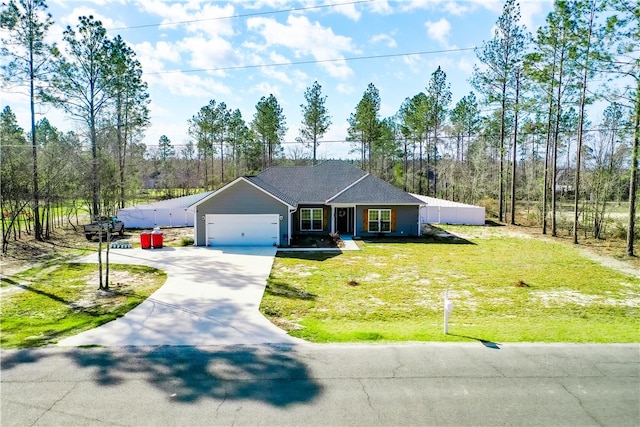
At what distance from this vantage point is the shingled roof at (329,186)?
22672 millimetres

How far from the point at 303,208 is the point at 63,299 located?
1441cm

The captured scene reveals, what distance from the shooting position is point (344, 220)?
2459cm

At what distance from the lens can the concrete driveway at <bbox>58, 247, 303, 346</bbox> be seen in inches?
320

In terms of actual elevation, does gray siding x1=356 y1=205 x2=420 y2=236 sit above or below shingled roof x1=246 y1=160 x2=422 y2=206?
below

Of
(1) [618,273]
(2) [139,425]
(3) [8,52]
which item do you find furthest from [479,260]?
(3) [8,52]

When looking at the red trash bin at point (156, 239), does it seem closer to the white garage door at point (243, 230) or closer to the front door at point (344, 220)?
the white garage door at point (243, 230)

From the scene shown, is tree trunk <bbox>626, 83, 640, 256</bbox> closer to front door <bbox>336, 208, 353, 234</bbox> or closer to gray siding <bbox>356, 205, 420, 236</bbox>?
gray siding <bbox>356, 205, 420, 236</bbox>

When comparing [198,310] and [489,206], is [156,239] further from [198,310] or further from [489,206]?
[489,206]

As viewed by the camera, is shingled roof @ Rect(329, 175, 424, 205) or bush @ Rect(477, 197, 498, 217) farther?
bush @ Rect(477, 197, 498, 217)

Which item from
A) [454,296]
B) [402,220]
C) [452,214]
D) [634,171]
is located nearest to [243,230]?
[402,220]

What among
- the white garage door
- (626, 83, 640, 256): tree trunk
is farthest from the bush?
the white garage door

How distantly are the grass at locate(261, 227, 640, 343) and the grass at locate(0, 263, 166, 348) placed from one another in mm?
4076

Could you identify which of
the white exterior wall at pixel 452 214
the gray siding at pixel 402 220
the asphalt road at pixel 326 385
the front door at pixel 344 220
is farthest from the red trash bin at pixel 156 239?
the white exterior wall at pixel 452 214

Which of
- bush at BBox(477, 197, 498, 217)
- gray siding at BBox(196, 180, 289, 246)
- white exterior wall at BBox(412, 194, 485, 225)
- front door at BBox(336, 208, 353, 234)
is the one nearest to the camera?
gray siding at BBox(196, 180, 289, 246)
